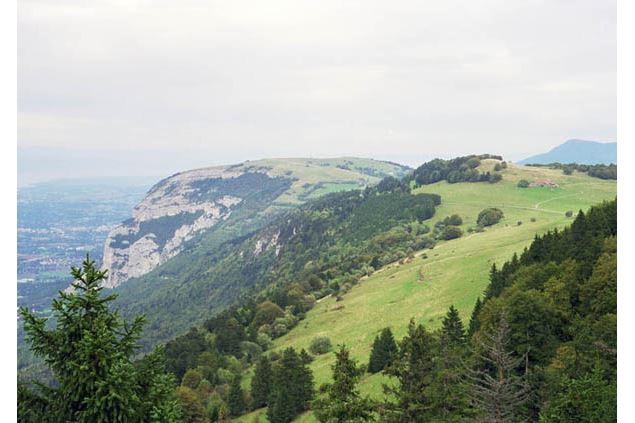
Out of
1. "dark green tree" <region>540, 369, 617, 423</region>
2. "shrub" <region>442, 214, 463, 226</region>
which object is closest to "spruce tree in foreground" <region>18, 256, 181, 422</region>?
"dark green tree" <region>540, 369, 617, 423</region>

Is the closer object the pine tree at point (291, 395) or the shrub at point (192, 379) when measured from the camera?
the pine tree at point (291, 395)

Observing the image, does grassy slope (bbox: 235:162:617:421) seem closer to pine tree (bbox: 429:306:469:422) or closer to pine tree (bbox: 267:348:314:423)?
pine tree (bbox: 267:348:314:423)

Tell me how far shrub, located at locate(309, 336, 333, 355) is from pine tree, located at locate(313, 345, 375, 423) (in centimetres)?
5154

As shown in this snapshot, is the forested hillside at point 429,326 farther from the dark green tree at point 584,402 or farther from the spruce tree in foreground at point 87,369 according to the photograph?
the spruce tree in foreground at point 87,369

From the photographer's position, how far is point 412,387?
96.0ft

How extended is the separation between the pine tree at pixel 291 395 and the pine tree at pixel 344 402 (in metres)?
29.2

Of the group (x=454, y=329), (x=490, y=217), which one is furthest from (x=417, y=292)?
(x=490, y=217)

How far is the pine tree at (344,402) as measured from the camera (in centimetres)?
2633

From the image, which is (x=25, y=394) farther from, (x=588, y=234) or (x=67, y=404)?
(x=588, y=234)

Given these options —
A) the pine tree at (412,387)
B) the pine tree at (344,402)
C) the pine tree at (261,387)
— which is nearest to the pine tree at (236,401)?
the pine tree at (261,387)

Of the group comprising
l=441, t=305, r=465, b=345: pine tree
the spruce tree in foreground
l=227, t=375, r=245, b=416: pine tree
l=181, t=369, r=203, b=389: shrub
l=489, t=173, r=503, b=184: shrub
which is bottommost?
l=181, t=369, r=203, b=389: shrub

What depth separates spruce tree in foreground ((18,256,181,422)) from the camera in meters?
12.2

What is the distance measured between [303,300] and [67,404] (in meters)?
97.5

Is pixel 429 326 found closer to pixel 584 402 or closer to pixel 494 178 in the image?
pixel 584 402
